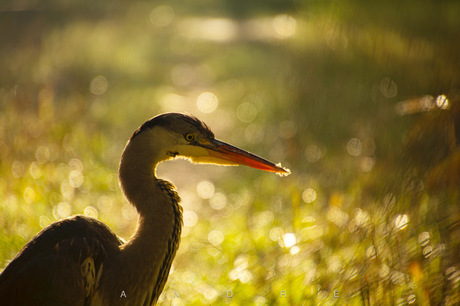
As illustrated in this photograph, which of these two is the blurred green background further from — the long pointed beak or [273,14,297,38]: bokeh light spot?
the long pointed beak

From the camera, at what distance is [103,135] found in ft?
20.1

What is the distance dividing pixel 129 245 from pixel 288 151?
8.36ft

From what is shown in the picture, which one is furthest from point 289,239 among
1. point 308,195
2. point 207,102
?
point 207,102

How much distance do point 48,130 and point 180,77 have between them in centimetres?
407

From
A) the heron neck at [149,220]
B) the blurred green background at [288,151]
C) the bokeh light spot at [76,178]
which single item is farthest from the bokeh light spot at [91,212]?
the heron neck at [149,220]

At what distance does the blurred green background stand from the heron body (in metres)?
0.76

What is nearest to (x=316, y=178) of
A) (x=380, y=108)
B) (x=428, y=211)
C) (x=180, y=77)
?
(x=380, y=108)

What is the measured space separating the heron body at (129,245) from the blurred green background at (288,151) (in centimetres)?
76

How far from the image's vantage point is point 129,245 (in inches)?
102

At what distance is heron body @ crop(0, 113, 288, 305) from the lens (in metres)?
2.35

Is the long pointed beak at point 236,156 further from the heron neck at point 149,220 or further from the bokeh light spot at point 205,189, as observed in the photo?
the bokeh light spot at point 205,189

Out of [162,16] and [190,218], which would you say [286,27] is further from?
[162,16]

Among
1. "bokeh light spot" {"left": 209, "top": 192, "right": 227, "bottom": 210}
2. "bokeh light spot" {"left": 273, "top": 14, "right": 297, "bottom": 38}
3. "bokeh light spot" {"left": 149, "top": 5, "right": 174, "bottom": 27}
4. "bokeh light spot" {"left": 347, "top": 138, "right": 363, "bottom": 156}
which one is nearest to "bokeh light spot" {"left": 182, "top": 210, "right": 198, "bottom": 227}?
"bokeh light spot" {"left": 209, "top": 192, "right": 227, "bottom": 210}

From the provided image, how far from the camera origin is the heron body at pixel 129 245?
2.35m
